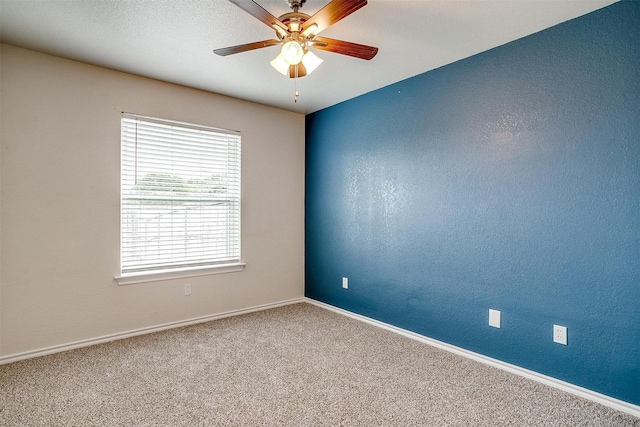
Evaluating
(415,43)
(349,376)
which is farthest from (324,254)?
(415,43)

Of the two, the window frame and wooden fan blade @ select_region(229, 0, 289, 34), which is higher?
wooden fan blade @ select_region(229, 0, 289, 34)

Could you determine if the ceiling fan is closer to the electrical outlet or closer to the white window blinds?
the white window blinds

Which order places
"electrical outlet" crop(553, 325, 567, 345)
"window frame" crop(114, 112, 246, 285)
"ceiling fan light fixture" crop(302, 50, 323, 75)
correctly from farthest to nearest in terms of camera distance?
"window frame" crop(114, 112, 246, 285) < "electrical outlet" crop(553, 325, 567, 345) < "ceiling fan light fixture" crop(302, 50, 323, 75)

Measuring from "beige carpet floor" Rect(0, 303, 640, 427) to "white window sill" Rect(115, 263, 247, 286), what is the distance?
1.73 feet

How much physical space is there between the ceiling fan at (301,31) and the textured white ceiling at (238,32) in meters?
0.26

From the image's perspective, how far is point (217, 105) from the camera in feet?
12.3

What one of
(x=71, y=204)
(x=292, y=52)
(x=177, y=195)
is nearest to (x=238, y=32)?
(x=292, y=52)

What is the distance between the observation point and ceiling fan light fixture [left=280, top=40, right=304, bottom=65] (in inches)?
75.9

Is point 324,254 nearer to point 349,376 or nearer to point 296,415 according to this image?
point 349,376

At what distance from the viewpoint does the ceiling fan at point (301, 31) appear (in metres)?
1.70

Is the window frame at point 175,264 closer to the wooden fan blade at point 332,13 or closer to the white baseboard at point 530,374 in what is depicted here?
the white baseboard at point 530,374

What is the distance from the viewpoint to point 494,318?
267cm

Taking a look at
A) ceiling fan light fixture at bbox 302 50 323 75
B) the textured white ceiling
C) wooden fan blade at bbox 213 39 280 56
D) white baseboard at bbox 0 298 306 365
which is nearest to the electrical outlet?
the textured white ceiling

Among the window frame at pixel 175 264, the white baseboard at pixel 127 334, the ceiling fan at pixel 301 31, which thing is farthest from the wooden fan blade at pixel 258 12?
the white baseboard at pixel 127 334
